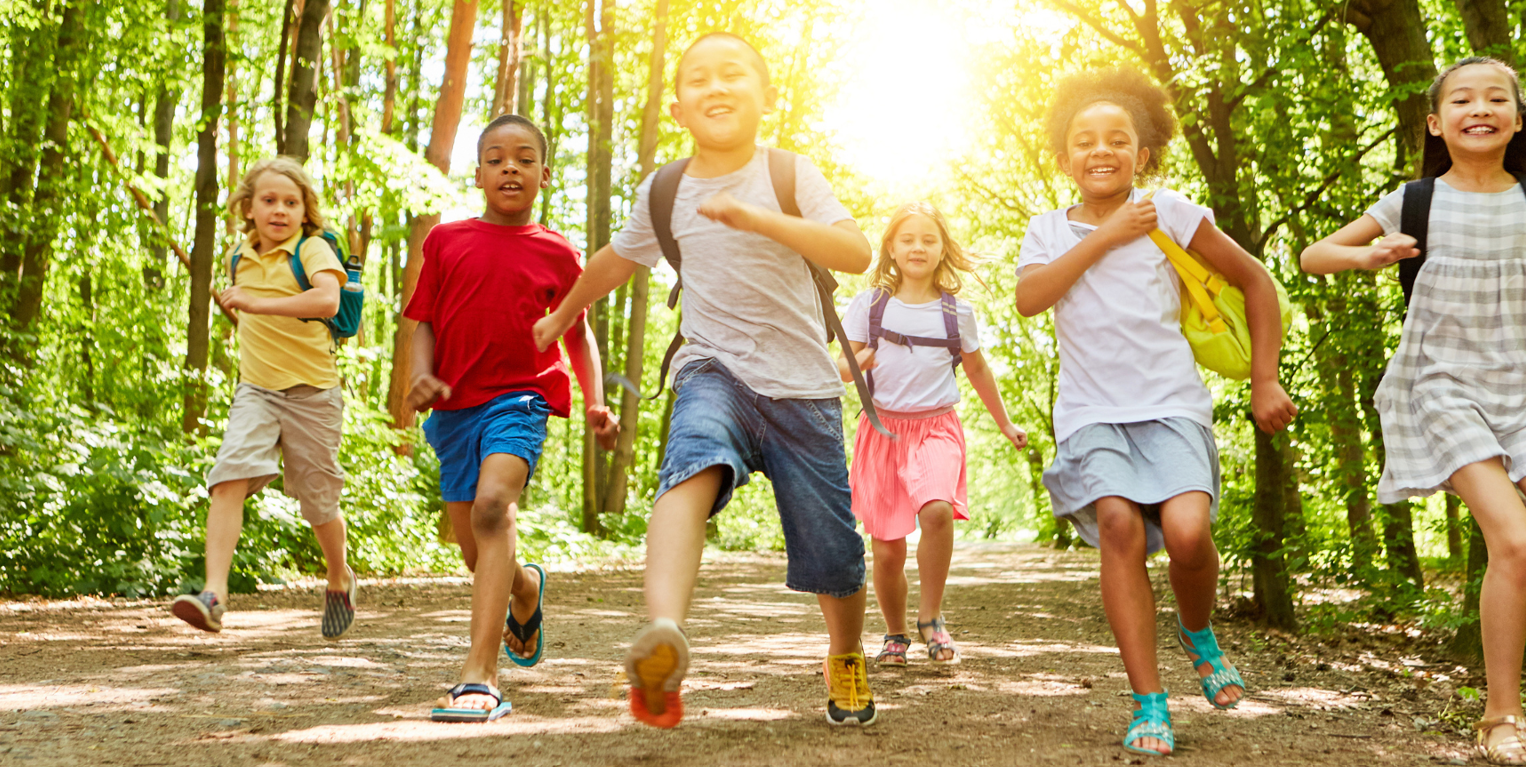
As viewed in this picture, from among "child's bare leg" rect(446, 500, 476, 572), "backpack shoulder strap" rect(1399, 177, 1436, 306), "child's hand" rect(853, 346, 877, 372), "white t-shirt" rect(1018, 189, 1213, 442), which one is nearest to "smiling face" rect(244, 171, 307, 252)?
"child's bare leg" rect(446, 500, 476, 572)

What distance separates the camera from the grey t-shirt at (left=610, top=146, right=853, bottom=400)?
150 inches

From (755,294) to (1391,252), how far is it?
208 centimetres

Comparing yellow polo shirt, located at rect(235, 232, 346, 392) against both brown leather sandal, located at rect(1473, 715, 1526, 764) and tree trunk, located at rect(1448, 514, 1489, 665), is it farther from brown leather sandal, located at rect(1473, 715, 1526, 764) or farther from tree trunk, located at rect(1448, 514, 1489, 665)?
tree trunk, located at rect(1448, 514, 1489, 665)

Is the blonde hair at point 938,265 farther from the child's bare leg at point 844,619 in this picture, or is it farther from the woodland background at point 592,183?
the child's bare leg at point 844,619

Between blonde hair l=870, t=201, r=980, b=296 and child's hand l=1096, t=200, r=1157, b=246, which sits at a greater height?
blonde hair l=870, t=201, r=980, b=296

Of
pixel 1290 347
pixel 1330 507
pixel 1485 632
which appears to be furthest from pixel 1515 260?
pixel 1330 507

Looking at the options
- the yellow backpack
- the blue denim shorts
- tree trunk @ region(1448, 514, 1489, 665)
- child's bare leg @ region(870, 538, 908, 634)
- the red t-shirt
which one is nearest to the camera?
the blue denim shorts

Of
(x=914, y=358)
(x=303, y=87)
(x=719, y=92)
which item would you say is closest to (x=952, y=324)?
(x=914, y=358)

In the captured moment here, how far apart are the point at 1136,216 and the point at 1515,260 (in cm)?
127

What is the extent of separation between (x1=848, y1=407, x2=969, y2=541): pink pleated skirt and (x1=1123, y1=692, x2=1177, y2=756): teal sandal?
2294 mm

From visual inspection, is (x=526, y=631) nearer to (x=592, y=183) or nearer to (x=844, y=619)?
(x=844, y=619)

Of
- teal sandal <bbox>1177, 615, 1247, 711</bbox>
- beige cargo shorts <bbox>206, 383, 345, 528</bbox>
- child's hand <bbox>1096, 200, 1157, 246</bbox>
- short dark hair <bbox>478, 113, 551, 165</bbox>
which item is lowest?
teal sandal <bbox>1177, 615, 1247, 711</bbox>

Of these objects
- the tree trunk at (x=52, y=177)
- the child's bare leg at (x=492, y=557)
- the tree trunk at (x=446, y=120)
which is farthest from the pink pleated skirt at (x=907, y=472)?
the tree trunk at (x=52, y=177)

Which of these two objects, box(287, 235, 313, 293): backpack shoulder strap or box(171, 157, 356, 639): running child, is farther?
box(287, 235, 313, 293): backpack shoulder strap
